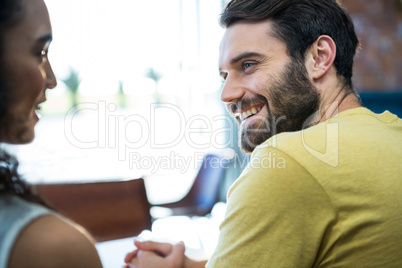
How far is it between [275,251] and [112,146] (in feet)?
14.8

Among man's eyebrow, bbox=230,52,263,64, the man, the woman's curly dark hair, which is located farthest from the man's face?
the woman's curly dark hair

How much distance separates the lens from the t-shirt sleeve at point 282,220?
779 millimetres

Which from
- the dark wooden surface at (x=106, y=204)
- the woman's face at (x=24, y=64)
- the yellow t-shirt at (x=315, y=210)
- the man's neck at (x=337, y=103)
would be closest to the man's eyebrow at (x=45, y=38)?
the woman's face at (x=24, y=64)

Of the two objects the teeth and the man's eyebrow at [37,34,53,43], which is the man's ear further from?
the man's eyebrow at [37,34,53,43]

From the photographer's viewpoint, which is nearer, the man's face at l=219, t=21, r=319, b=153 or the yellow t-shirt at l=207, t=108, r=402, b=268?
the yellow t-shirt at l=207, t=108, r=402, b=268

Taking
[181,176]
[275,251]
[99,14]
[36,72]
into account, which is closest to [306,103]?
[275,251]

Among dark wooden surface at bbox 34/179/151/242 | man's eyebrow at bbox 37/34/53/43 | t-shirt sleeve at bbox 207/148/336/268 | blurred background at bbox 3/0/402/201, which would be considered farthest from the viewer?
blurred background at bbox 3/0/402/201

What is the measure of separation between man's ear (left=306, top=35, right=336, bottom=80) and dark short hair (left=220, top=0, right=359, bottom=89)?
0.02 metres

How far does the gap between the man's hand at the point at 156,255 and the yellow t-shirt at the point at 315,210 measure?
1.12ft

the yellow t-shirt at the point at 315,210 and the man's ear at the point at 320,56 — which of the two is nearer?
the yellow t-shirt at the point at 315,210

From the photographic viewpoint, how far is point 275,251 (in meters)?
0.78

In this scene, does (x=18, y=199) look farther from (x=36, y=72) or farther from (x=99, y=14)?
(x=99, y=14)

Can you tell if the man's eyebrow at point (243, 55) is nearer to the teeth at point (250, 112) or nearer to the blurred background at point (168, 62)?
the teeth at point (250, 112)

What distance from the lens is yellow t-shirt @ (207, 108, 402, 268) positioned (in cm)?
78
